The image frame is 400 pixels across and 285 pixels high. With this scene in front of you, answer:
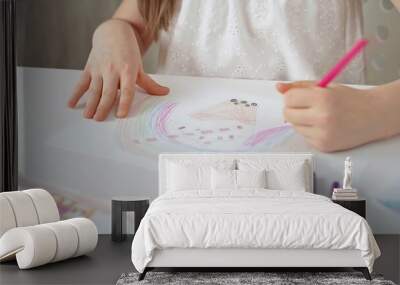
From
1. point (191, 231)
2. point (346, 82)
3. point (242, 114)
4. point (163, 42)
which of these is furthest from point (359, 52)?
point (191, 231)

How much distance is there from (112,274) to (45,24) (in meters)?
3.02

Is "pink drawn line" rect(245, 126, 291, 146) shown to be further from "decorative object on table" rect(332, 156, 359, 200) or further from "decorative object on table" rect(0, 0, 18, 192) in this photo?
"decorative object on table" rect(0, 0, 18, 192)

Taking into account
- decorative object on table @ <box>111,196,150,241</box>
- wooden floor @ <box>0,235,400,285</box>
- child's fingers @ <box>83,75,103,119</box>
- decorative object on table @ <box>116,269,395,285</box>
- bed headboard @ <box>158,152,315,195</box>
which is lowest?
wooden floor @ <box>0,235,400,285</box>

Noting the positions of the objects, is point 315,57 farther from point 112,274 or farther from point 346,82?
point 112,274

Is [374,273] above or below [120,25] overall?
below

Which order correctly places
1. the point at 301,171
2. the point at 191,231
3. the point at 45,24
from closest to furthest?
1. the point at 191,231
2. the point at 301,171
3. the point at 45,24

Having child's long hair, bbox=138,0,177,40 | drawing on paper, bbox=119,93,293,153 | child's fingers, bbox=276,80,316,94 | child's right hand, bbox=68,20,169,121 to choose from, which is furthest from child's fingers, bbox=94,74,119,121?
child's fingers, bbox=276,80,316,94

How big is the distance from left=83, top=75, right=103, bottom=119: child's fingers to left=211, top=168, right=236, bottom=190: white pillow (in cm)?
146

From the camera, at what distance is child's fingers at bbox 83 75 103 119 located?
22.6 ft

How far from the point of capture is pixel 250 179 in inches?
247

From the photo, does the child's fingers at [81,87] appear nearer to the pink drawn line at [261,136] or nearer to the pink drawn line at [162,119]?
the pink drawn line at [162,119]

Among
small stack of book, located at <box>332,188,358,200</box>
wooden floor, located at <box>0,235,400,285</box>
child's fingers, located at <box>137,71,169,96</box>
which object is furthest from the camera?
child's fingers, located at <box>137,71,169,96</box>

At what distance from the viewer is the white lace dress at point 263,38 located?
679cm

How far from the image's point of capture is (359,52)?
6852 mm
